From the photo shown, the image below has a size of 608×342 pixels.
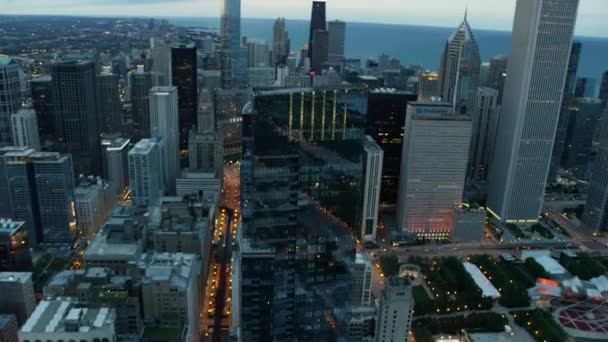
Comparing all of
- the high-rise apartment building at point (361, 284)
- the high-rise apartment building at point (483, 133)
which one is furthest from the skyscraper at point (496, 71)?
the high-rise apartment building at point (361, 284)

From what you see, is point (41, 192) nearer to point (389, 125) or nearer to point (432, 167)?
point (389, 125)

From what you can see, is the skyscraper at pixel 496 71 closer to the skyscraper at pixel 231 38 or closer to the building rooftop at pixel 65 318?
the skyscraper at pixel 231 38

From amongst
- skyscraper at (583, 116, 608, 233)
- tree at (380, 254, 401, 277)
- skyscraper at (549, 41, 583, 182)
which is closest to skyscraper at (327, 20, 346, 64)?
skyscraper at (549, 41, 583, 182)

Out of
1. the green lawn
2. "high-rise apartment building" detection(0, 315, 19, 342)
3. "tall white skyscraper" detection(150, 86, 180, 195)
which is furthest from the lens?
"tall white skyscraper" detection(150, 86, 180, 195)

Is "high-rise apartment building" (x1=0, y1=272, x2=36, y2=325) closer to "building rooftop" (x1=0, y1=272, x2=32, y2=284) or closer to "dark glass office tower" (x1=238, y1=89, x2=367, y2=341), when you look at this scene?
"building rooftop" (x1=0, y1=272, x2=32, y2=284)

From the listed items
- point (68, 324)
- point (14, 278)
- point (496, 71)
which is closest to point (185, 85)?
point (14, 278)
